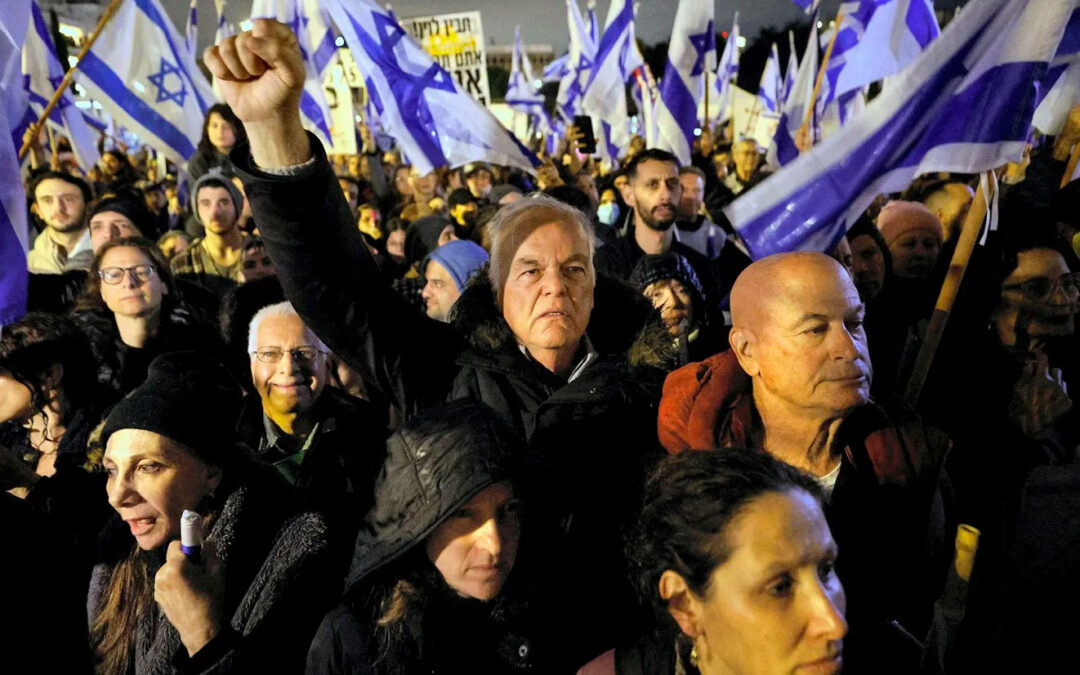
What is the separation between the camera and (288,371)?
3.32 m

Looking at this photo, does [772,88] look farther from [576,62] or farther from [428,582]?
[428,582]

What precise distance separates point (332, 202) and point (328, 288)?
0.74 feet

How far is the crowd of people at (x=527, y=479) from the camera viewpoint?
1.94 meters

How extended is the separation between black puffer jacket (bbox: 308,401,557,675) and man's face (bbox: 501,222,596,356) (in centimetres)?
47

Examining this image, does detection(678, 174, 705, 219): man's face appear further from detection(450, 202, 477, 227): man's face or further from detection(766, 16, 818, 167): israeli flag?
detection(450, 202, 477, 227): man's face

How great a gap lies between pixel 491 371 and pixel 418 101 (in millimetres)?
4074

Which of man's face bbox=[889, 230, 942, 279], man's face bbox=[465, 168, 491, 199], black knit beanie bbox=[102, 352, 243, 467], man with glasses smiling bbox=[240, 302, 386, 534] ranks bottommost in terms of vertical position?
man's face bbox=[465, 168, 491, 199]

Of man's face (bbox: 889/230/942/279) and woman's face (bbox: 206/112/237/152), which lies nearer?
man's face (bbox: 889/230/942/279)

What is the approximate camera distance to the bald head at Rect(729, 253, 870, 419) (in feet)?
7.26

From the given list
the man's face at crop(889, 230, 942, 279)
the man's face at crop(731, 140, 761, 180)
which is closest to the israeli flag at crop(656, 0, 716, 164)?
the man's face at crop(731, 140, 761, 180)

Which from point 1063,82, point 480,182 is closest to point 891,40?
point 1063,82

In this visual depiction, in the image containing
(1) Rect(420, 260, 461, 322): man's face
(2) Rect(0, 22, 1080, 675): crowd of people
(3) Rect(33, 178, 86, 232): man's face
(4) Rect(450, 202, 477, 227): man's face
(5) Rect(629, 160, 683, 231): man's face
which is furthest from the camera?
(4) Rect(450, 202, 477, 227): man's face

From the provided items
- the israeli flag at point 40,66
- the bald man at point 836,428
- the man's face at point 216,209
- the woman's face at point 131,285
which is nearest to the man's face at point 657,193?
the man's face at point 216,209

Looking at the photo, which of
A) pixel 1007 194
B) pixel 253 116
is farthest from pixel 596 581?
pixel 1007 194
